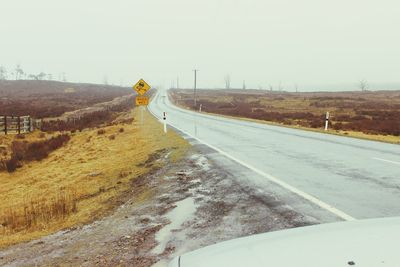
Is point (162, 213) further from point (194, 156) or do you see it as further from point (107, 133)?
point (107, 133)

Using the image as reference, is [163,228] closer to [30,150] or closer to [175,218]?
[175,218]

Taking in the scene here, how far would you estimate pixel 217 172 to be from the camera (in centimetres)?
884

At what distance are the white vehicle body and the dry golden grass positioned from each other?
4620 mm

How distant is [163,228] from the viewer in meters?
5.34

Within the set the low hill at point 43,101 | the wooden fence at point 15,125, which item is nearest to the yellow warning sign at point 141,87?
the wooden fence at point 15,125

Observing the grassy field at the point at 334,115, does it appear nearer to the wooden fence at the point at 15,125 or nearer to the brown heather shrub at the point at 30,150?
the brown heather shrub at the point at 30,150

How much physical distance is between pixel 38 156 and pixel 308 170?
48.1ft

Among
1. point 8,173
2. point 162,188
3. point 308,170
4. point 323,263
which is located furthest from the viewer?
point 8,173

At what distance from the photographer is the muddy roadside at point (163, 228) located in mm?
4557

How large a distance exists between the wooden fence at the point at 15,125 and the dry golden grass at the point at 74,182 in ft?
21.1

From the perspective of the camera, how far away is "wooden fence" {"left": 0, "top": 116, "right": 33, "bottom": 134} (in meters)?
26.3

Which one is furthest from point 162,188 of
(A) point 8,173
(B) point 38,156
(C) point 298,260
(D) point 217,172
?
(B) point 38,156

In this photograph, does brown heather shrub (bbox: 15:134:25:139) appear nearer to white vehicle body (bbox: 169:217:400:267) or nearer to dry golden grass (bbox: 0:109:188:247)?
dry golden grass (bbox: 0:109:188:247)

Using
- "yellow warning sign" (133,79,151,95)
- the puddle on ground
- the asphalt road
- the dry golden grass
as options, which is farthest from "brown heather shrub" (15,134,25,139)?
the puddle on ground
